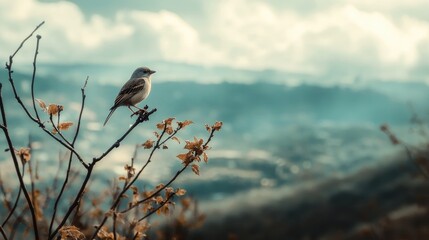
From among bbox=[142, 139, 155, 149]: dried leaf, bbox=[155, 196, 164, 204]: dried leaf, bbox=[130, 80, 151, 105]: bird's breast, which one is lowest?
bbox=[155, 196, 164, 204]: dried leaf

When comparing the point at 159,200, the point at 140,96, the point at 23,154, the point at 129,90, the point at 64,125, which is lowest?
the point at 159,200

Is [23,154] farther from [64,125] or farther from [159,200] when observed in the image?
[159,200]

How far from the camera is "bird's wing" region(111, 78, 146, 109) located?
366 inches

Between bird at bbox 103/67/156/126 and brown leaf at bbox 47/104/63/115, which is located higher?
bird at bbox 103/67/156/126

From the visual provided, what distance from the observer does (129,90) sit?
32.0 ft

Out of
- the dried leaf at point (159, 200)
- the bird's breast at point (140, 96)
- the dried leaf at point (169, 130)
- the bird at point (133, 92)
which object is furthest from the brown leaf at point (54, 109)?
the bird's breast at point (140, 96)

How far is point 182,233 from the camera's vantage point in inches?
478

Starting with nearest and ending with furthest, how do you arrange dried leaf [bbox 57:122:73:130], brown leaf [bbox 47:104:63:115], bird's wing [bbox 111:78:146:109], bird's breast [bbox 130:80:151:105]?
brown leaf [bbox 47:104:63:115]
dried leaf [bbox 57:122:73:130]
bird's wing [bbox 111:78:146:109]
bird's breast [bbox 130:80:151:105]

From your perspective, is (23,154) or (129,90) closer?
(23,154)

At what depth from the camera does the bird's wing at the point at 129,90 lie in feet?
30.5

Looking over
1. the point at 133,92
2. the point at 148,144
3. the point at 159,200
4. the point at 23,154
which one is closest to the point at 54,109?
the point at 23,154

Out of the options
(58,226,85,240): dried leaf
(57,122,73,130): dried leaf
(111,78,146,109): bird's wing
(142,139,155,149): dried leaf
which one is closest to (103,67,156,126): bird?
(111,78,146,109): bird's wing

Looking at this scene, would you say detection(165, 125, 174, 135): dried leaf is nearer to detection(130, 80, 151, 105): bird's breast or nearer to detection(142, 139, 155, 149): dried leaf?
detection(142, 139, 155, 149): dried leaf

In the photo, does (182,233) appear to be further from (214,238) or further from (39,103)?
(214,238)
